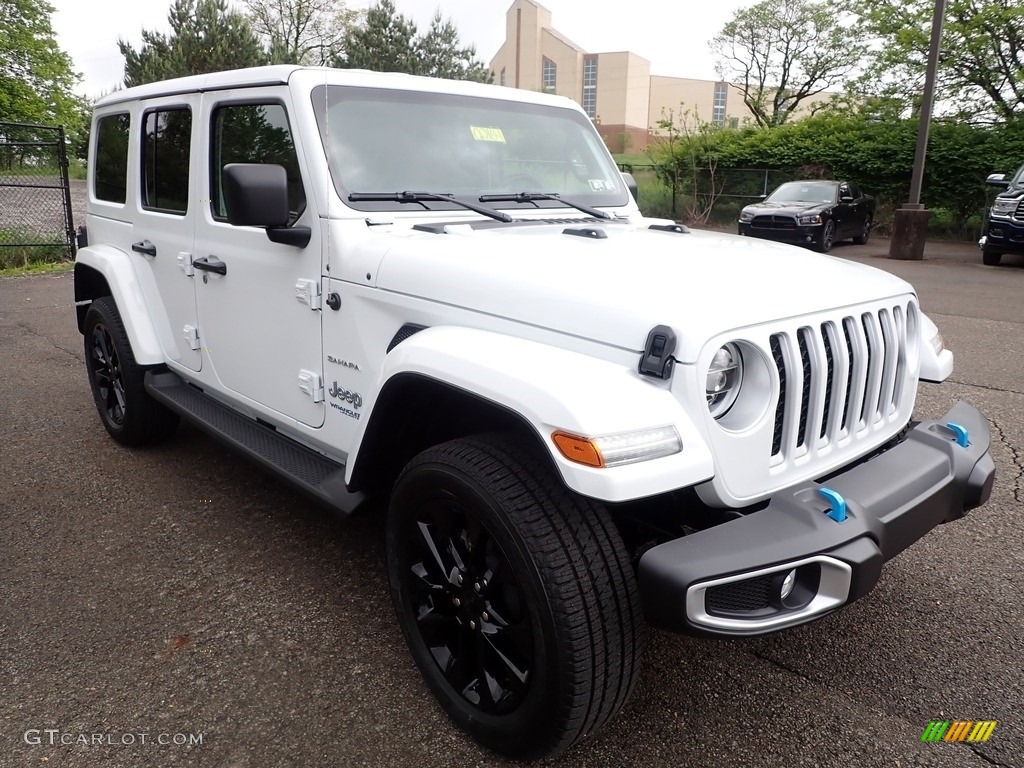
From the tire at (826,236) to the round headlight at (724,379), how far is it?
14.3 metres

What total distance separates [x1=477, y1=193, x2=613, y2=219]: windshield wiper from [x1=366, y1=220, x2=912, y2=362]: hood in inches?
10.2

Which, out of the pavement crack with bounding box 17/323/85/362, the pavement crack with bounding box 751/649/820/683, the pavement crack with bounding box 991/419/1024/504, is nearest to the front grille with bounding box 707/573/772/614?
the pavement crack with bounding box 751/649/820/683

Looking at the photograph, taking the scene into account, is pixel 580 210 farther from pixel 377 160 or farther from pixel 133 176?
pixel 133 176

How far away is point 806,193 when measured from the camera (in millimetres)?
15961

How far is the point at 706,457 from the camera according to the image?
1.87 metres

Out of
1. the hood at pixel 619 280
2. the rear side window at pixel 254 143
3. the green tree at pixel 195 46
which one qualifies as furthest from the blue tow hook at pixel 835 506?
the green tree at pixel 195 46

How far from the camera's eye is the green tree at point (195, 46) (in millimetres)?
25703

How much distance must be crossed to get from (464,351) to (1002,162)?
19.0 m

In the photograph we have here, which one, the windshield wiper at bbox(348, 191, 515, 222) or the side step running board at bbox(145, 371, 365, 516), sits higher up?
the windshield wiper at bbox(348, 191, 515, 222)

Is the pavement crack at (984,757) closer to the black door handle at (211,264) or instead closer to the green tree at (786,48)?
the black door handle at (211,264)

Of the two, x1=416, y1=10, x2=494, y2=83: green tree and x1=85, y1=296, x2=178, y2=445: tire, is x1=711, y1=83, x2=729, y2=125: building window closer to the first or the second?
x1=416, y1=10, x2=494, y2=83: green tree

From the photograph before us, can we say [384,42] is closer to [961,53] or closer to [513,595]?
[961,53]

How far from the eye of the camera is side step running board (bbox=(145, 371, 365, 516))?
2707 millimetres

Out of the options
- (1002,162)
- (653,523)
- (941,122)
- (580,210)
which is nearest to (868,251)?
(1002,162)
